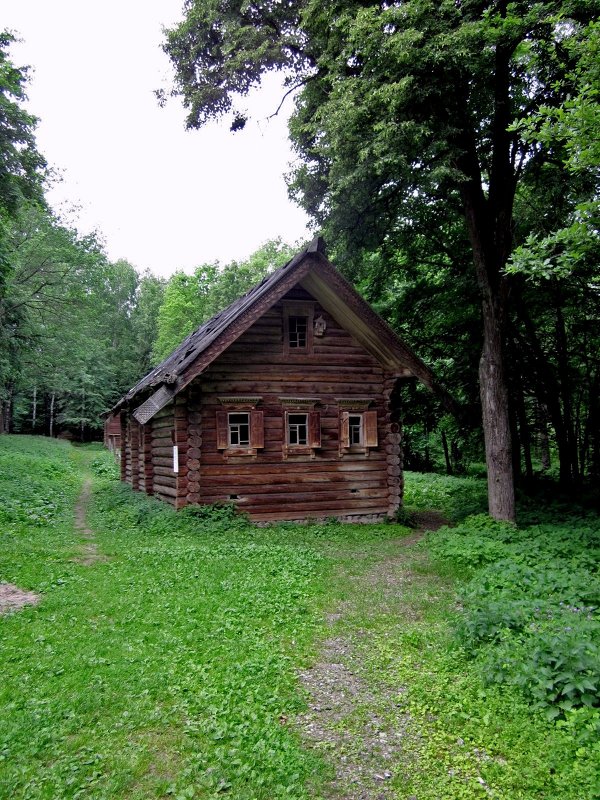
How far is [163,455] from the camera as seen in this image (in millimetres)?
16016

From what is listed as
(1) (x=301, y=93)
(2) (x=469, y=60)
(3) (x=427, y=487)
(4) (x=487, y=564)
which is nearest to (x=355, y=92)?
(2) (x=469, y=60)

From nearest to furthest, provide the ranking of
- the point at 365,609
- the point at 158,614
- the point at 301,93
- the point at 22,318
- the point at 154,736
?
the point at 154,736
the point at 158,614
the point at 365,609
the point at 301,93
the point at 22,318

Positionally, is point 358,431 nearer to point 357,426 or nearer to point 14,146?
point 357,426

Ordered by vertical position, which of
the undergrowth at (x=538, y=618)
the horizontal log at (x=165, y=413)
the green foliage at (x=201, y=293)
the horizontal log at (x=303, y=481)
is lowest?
the undergrowth at (x=538, y=618)

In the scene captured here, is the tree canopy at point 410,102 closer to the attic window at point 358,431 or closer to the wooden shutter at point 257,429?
the attic window at point 358,431

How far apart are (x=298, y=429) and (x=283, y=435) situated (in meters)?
0.56

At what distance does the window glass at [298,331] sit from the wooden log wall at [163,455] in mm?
3857

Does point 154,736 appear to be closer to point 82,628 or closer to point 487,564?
point 82,628

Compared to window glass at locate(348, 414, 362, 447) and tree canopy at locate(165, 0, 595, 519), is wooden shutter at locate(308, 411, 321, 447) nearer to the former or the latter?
window glass at locate(348, 414, 362, 447)

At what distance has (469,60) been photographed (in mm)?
9766

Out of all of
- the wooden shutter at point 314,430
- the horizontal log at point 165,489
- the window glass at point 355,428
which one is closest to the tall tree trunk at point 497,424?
the window glass at point 355,428

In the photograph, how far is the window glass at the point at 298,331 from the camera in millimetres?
14977

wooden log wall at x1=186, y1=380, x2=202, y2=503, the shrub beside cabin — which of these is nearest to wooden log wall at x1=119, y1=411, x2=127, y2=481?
the shrub beside cabin

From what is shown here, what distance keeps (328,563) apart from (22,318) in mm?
23379
